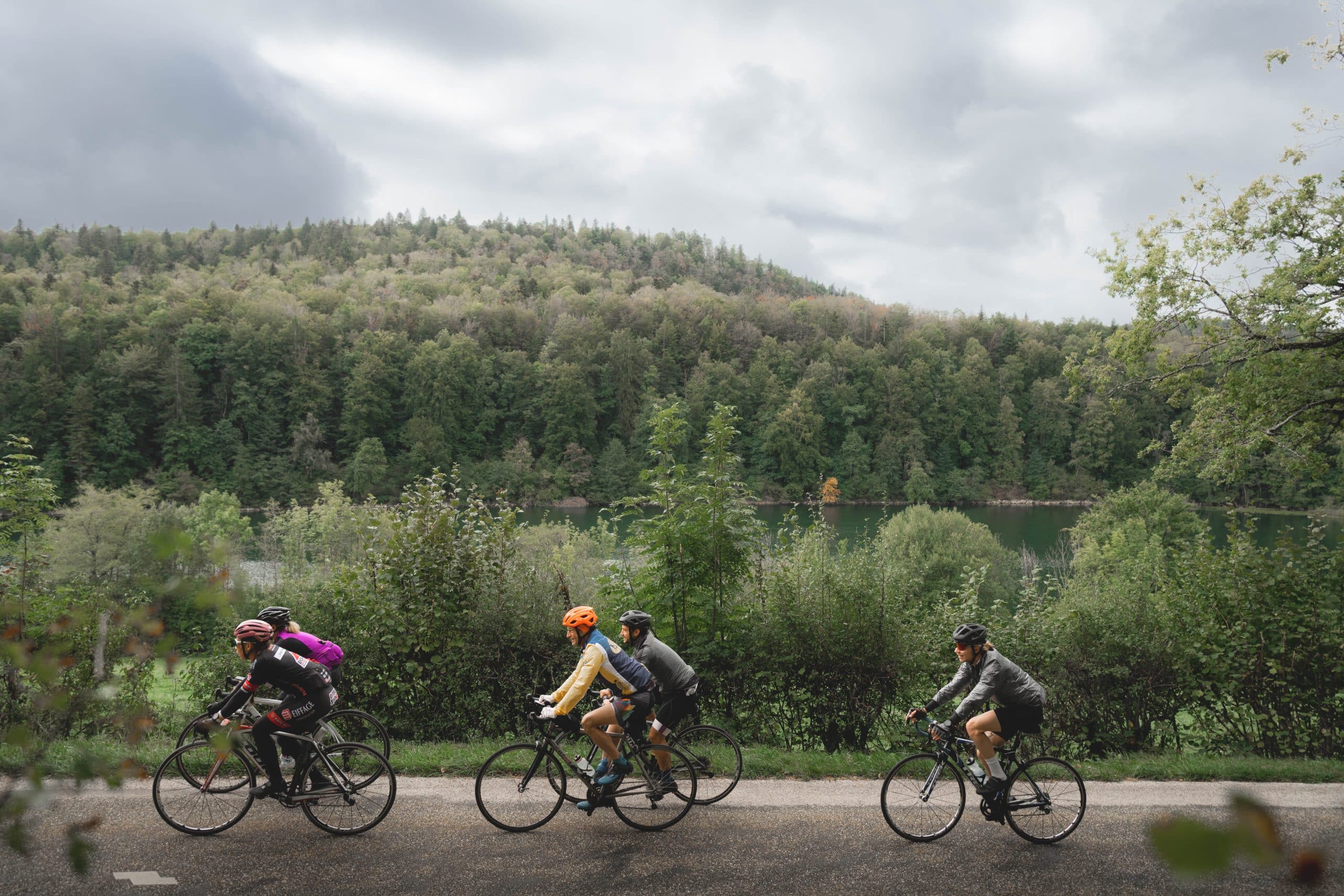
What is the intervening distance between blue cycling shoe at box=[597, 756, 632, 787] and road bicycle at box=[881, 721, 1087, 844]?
2209 mm

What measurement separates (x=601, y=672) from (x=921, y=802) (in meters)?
2.97

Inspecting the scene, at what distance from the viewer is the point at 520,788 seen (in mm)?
7137

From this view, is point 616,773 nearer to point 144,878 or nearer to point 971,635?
point 971,635

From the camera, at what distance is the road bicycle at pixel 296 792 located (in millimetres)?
6902

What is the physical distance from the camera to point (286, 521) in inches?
2242

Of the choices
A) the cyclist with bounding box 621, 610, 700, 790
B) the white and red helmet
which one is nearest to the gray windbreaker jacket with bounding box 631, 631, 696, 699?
the cyclist with bounding box 621, 610, 700, 790

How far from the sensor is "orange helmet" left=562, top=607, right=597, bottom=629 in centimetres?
714

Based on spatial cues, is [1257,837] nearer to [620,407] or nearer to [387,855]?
[387,855]

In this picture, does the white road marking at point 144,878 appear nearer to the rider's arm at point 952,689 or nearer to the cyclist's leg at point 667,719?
the cyclist's leg at point 667,719

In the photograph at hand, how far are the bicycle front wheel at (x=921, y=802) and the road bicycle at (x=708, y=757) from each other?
1470mm

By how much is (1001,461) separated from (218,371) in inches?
4061

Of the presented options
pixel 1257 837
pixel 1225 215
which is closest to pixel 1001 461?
pixel 1225 215

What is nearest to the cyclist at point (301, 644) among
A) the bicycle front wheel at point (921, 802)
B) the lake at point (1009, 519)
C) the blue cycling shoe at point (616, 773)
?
the blue cycling shoe at point (616, 773)

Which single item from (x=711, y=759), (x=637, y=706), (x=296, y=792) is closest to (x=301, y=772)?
(x=296, y=792)
